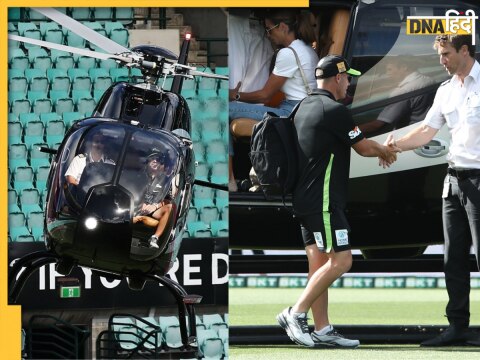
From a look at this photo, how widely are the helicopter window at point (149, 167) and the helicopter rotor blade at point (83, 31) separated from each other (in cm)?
70

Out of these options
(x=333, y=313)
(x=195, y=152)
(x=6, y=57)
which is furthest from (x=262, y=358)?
(x=333, y=313)

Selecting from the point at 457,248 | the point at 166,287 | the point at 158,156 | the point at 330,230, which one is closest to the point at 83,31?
the point at 158,156

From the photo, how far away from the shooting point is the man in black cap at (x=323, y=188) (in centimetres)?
855

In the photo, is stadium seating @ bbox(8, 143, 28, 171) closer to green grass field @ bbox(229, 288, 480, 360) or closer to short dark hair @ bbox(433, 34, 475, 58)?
green grass field @ bbox(229, 288, 480, 360)

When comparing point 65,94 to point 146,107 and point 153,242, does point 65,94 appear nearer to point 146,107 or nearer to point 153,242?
point 146,107

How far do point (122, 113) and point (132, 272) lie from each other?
3.56 feet

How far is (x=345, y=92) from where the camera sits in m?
8.91

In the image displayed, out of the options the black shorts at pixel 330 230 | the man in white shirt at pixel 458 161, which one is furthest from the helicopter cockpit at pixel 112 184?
the man in white shirt at pixel 458 161

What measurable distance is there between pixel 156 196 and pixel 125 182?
0.74 ft

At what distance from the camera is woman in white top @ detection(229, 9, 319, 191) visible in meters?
8.88

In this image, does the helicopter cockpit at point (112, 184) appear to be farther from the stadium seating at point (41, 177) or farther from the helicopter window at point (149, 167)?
the stadium seating at point (41, 177)

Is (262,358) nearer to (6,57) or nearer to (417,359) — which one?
(417,359)

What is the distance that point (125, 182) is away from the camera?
8.34 metres

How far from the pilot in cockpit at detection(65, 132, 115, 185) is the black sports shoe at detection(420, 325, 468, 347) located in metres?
2.56
